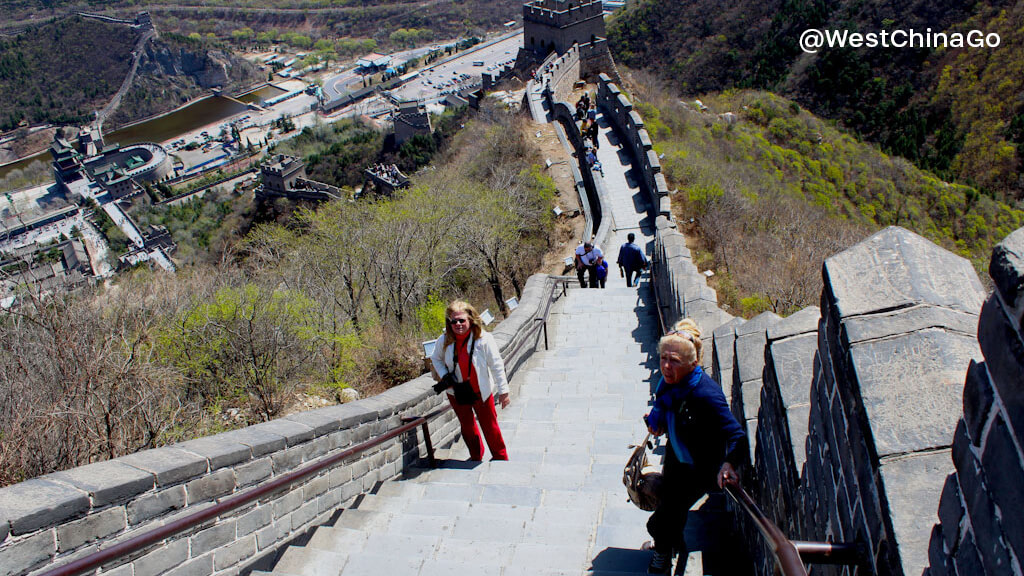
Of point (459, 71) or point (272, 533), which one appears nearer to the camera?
point (272, 533)

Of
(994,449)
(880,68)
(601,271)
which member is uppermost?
(880,68)

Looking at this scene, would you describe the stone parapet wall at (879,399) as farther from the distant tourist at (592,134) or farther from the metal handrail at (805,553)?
the distant tourist at (592,134)

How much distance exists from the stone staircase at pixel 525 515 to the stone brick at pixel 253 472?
495mm

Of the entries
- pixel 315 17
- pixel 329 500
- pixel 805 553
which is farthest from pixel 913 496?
pixel 315 17

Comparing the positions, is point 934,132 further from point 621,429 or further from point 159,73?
point 159,73

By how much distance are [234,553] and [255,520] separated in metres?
0.23

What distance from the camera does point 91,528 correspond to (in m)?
3.37

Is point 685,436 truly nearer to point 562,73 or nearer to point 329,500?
point 329,500

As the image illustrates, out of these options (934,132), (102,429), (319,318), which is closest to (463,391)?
(102,429)

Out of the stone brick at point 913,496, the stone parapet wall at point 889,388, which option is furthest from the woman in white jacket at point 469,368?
the stone brick at point 913,496

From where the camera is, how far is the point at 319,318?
9.88 meters

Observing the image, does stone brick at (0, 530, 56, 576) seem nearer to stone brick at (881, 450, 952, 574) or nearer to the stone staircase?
the stone staircase

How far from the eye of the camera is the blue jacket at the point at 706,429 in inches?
137

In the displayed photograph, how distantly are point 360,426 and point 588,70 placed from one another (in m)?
32.8
